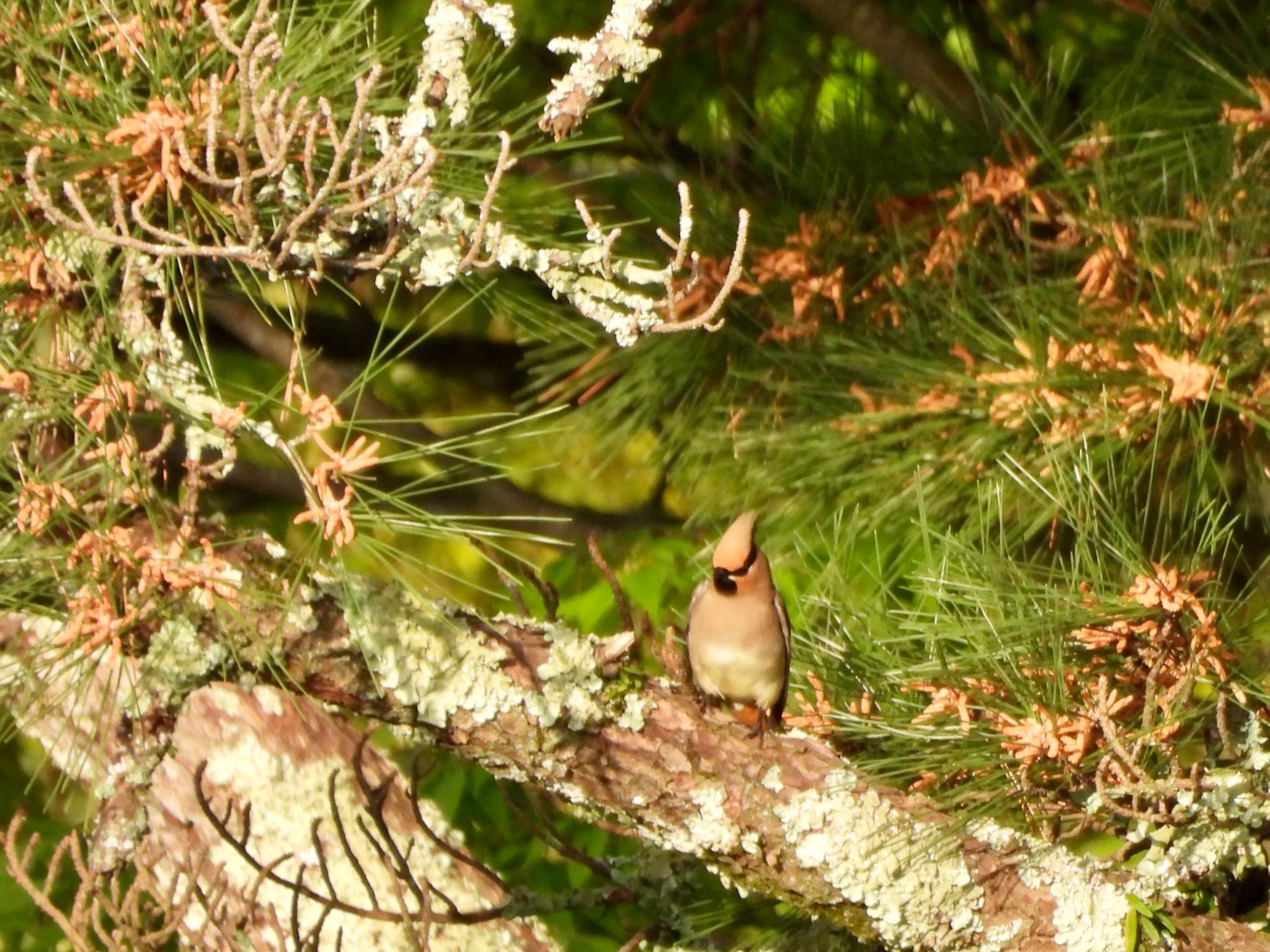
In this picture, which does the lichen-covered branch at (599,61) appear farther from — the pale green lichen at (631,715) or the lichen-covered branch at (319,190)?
the pale green lichen at (631,715)

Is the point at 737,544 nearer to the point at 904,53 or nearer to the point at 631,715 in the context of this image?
the point at 631,715

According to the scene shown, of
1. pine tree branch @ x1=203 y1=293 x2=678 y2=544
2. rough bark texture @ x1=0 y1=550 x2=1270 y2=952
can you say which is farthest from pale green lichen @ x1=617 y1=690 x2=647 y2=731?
pine tree branch @ x1=203 y1=293 x2=678 y2=544

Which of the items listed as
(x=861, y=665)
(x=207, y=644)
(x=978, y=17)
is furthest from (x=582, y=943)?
(x=978, y=17)

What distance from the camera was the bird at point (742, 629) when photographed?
5.03 feet

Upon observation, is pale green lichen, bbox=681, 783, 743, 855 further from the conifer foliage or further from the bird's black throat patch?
the bird's black throat patch

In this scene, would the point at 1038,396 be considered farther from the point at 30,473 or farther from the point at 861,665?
the point at 30,473

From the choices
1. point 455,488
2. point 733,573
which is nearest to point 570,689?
point 733,573

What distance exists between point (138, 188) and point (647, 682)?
1.67 feet

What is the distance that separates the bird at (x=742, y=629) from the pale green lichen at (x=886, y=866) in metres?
0.40

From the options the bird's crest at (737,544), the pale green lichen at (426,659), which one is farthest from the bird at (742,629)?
the pale green lichen at (426,659)

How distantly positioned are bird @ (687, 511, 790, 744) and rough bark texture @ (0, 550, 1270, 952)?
15.5 inches

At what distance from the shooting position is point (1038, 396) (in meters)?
1.20

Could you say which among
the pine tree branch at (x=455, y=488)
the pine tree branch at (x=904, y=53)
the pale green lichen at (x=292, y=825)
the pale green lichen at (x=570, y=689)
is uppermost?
the pine tree branch at (x=904, y=53)

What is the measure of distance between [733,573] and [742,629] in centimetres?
9
